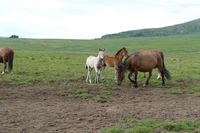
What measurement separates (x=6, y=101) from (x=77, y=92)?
9.43ft

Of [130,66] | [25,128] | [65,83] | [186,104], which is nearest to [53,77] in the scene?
[65,83]

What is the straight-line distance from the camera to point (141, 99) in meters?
15.0

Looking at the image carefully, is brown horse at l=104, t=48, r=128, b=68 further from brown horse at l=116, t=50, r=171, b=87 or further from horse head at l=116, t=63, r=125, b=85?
brown horse at l=116, t=50, r=171, b=87

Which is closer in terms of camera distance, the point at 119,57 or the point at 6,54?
the point at 119,57

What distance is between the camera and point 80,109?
12898mm

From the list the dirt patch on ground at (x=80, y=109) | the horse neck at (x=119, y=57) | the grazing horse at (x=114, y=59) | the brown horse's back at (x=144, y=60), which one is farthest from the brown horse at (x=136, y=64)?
the dirt patch on ground at (x=80, y=109)

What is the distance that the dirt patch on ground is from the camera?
10.7 metres

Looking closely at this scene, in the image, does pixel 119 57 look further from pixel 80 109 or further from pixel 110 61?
pixel 80 109

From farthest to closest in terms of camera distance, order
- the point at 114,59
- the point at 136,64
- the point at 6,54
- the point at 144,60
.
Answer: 1. the point at 6,54
2. the point at 114,59
3. the point at 144,60
4. the point at 136,64

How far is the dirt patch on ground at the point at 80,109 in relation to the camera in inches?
421

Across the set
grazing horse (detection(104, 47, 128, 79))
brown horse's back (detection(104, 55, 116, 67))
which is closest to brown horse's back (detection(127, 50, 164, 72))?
grazing horse (detection(104, 47, 128, 79))

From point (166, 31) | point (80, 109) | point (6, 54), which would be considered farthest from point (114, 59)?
point (166, 31)

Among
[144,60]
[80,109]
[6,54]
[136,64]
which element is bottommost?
[80,109]

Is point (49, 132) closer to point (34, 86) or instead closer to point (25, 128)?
point (25, 128)
